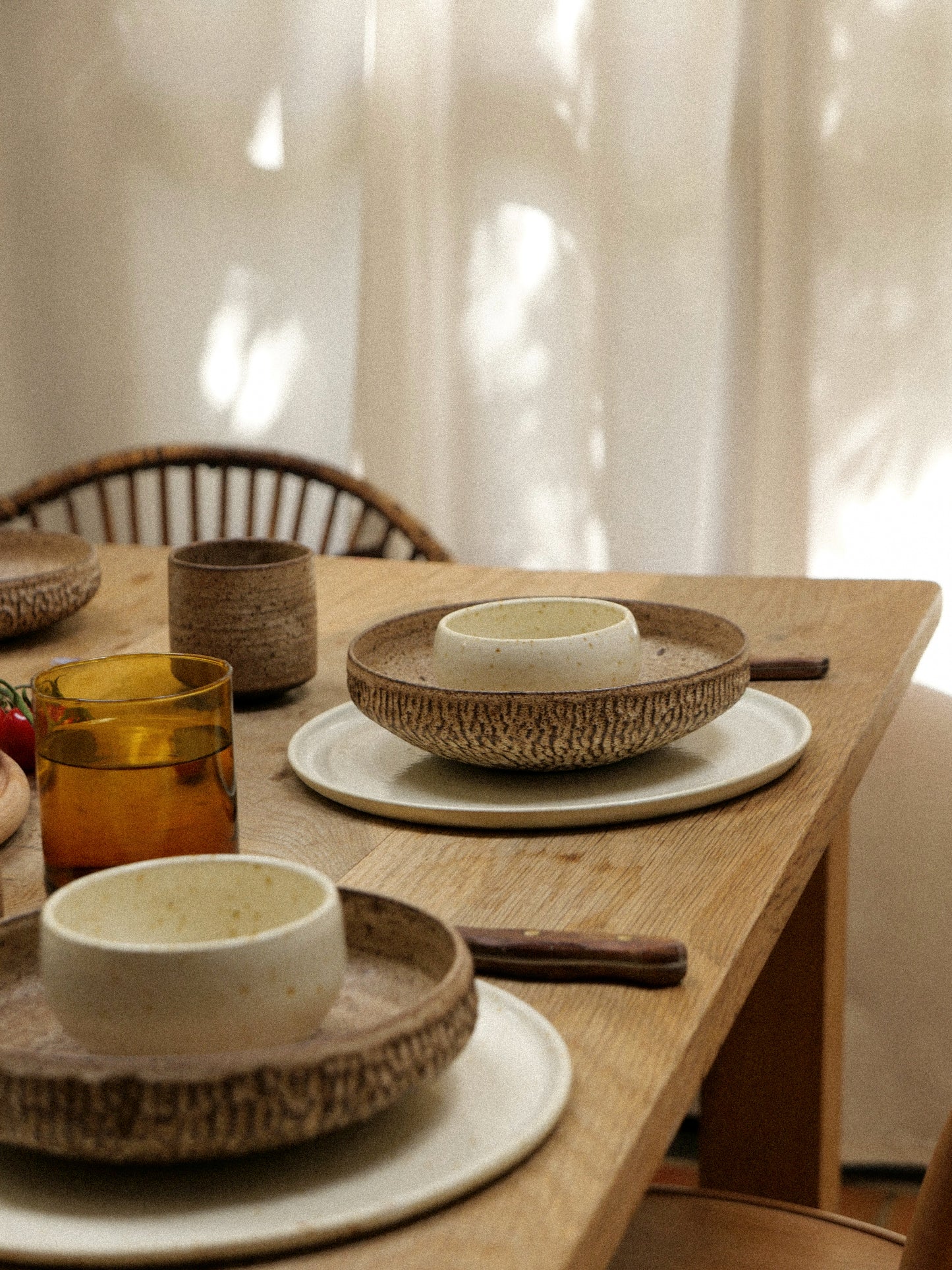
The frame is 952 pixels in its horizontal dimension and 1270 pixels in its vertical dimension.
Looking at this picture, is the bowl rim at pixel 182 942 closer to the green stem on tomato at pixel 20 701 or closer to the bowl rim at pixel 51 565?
the green stem on tomato at pixel 20 701

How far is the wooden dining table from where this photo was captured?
1.67 feet

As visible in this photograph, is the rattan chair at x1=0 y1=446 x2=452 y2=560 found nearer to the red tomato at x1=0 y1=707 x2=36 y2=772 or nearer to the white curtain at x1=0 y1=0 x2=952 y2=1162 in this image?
the white curtain at x1=0 y1=0 x2=952 y2=1162

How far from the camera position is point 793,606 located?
133 cm

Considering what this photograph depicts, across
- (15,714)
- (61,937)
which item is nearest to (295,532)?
(15,714)

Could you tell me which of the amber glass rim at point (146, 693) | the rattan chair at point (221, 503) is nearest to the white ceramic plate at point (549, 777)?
the amber glass rim at point (146, 693)

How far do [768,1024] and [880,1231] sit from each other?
354mm

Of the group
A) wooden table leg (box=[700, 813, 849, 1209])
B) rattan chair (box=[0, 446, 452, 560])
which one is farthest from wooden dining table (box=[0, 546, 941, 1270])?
rattan chair (box=[0, 446, 452, 560])

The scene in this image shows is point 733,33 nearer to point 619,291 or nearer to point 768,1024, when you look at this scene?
point 619,291

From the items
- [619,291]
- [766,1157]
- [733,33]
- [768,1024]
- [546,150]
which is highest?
[733,33]

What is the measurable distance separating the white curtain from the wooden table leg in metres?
0.62

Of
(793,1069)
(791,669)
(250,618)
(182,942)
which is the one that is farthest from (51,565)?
(182,942)

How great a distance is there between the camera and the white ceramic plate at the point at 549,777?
0.85 m

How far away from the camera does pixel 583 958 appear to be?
25.9 inches

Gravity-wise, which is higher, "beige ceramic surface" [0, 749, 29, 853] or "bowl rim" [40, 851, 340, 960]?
Result: "bowl rim" [40, 851, 340, 960]
